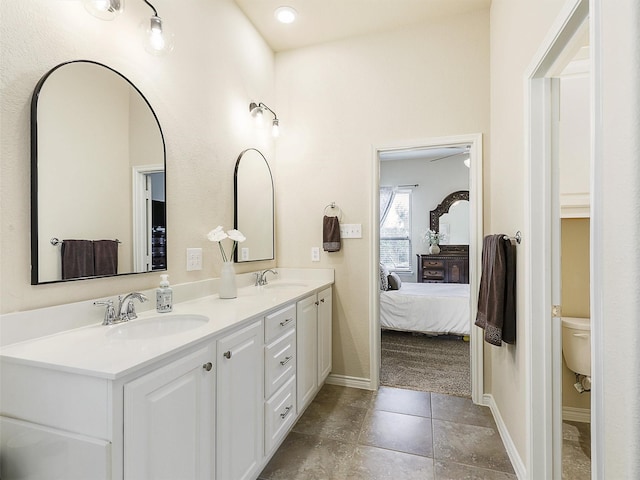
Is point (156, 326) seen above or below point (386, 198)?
below

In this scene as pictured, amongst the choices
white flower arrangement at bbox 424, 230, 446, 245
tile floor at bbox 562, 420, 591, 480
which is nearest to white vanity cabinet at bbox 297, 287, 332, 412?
tile floor at bbox 562, 420, 591, 480

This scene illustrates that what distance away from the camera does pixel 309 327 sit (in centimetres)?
223

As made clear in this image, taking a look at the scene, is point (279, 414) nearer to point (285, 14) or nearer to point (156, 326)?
point (156, 326)

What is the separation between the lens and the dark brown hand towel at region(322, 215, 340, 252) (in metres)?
2.70

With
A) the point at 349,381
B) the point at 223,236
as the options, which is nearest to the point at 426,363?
the point at 349,381

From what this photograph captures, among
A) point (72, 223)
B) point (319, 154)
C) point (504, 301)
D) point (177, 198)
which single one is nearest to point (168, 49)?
point (177, 198)

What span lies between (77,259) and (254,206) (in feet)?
4.58

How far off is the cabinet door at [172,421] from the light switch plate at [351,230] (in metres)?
1.72

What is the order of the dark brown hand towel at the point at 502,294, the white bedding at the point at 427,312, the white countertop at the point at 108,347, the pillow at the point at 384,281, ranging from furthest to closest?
the pillow at the point at 384,281 < the white bedding at the point at 427,312 < the dark brown hand towel at the point at 502,294 < the white countertop at the point at 108,347

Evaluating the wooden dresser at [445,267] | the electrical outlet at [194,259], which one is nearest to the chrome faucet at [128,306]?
the electrical outlet at [194,259]

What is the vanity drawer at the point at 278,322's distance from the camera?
165 cm

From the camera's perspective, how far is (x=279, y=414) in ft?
5.81

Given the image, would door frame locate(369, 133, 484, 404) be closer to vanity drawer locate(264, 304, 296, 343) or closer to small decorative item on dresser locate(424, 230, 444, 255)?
vanity drawer locate(264, 304, 296, 343)

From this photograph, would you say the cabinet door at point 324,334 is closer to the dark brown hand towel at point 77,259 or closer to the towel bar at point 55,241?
A: the dark brown hand towel at point 77,259
